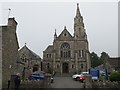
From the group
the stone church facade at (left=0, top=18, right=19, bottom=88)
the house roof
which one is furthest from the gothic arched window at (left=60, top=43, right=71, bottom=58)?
the stone church facade at (left=0, top=18, right=19, bottom=88)

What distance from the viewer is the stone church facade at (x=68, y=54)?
61438 millimetres

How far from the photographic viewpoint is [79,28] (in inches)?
2613

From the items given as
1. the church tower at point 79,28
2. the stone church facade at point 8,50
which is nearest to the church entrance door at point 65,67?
the church tower at point 79,28

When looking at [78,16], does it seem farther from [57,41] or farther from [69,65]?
[69,65]

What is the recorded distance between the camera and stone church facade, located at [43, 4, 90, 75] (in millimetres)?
61438

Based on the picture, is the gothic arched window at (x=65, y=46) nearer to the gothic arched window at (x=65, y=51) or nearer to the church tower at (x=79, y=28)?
the gothic arched window at (x=65, y=51)

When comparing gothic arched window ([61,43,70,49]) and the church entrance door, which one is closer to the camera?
the church entrance door

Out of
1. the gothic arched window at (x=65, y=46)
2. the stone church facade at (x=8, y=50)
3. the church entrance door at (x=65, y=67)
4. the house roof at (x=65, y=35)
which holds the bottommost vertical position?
the church entrance door at (x=65, y=67)

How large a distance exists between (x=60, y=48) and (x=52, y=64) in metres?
5.22

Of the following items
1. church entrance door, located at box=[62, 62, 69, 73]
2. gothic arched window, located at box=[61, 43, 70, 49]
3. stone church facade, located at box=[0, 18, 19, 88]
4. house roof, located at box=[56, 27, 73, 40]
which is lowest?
church entrance door, located at box=[62, 62, 69, 73]

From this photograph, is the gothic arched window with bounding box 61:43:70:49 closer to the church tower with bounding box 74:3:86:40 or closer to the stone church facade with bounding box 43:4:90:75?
the stone church facade with bounding box 43:4:90:75

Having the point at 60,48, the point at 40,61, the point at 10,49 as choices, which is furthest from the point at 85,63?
the point at 10,49

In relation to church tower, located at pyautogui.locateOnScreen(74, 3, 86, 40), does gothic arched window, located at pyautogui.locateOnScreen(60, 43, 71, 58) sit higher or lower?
lower

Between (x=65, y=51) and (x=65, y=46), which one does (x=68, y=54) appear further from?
(x=65, y=46)
